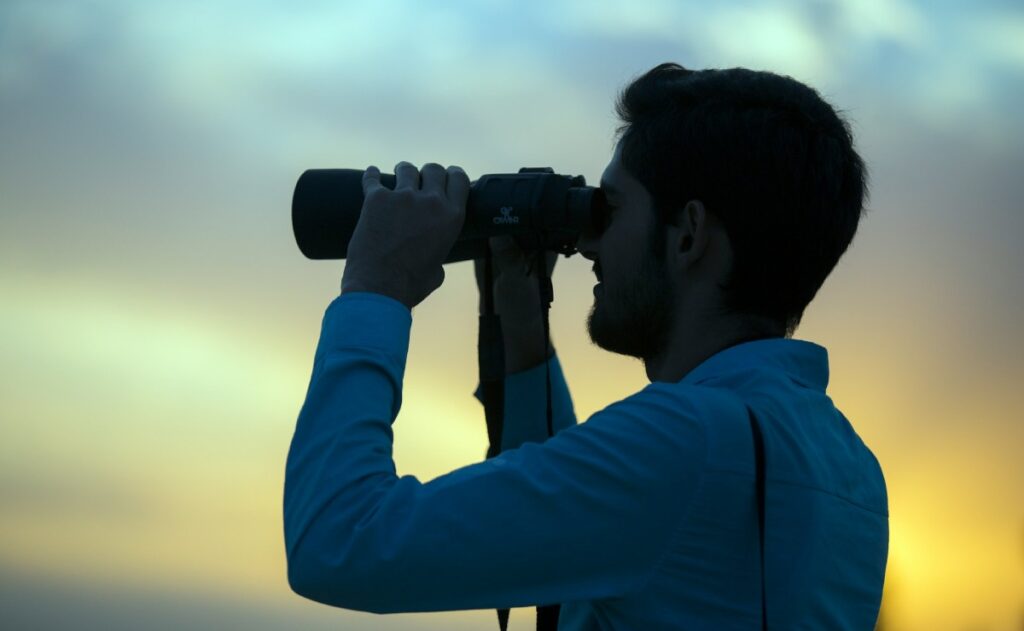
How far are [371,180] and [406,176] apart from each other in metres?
0.10

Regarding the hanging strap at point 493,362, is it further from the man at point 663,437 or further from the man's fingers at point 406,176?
the man's fingers at point 406,176

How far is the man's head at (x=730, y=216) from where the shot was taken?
2217 millimetres

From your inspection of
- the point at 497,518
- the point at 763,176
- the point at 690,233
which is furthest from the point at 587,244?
the point at 497,518

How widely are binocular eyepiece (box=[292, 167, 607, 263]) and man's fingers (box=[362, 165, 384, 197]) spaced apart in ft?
0.22

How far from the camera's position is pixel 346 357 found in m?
1.86

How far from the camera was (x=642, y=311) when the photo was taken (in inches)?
87.8

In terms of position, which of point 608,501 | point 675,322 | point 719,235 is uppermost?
point 719,235

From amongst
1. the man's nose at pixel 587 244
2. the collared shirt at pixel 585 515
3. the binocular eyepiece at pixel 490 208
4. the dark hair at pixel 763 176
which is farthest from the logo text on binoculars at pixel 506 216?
the collared shirt at pixel 585 515

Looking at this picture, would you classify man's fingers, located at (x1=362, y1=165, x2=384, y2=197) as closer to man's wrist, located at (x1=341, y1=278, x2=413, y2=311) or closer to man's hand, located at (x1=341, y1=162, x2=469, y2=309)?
man's hand, located at (x1=341, y1=162, x2=469, y2=309)

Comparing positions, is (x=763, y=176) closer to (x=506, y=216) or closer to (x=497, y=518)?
(x=506, y=216)

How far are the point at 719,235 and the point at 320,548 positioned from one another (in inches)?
38.5

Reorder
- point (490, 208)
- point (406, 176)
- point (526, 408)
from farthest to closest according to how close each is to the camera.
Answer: point (526, 408) < point (490, 208) < point (406, 176)

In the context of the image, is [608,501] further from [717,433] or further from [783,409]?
[783,409]

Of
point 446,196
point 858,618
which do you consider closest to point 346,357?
point 446,196
